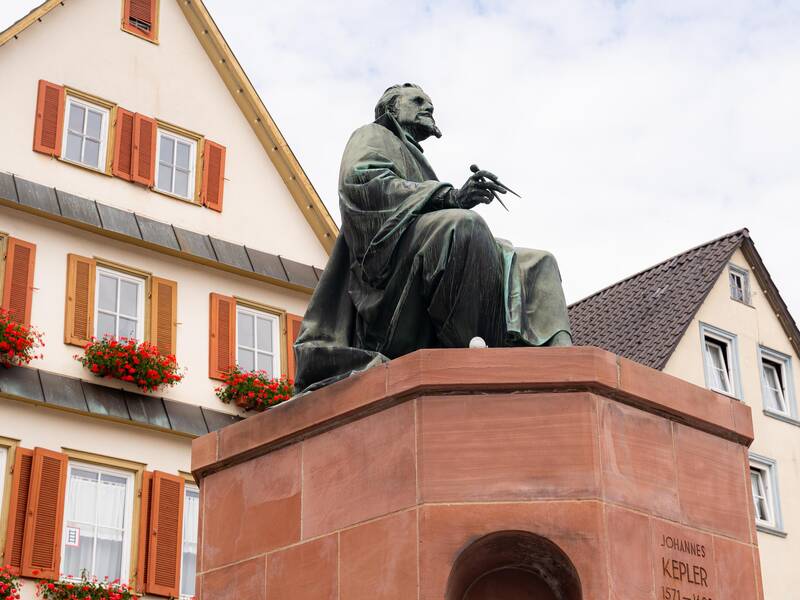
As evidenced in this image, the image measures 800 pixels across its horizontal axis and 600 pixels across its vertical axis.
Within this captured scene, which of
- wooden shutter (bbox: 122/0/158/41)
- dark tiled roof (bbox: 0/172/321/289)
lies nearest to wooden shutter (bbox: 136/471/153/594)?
dark tiled roof (bbox: 0/172/321/289)

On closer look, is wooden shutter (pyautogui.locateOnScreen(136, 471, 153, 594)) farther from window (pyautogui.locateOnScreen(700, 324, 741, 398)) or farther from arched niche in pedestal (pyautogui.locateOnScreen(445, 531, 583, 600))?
window (pyautogui.locateOnScreen(700, 324, 741, 398))

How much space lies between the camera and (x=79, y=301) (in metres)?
20.3

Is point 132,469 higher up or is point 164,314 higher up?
point 164,314

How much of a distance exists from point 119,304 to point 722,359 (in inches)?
515

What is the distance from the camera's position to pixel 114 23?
22.5 metres

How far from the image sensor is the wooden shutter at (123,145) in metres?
21.7

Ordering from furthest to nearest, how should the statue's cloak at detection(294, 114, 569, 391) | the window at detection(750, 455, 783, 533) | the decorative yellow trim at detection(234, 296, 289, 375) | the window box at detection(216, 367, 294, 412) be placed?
the window at detection(750, 455, 783, 533), the decorative yellow trim at detection(234, 296, 289, 375), the window box at detection(216, 367, 294, 412), the statue's cloak at detection(294, 114, 569, 391)

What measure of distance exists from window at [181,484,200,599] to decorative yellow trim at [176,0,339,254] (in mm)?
4961

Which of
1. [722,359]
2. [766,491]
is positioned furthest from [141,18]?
[766,491]

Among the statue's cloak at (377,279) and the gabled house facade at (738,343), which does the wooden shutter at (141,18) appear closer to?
the gabled house facade at (738,343)

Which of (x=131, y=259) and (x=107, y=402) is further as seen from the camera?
(x=131, y=259)

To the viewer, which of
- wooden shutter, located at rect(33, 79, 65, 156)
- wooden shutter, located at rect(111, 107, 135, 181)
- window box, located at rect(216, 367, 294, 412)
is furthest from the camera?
wooden shutter, located at rect(111, 107, 135, 181)

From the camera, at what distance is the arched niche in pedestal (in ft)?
21.5

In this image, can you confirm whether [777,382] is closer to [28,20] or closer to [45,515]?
[28,20]
